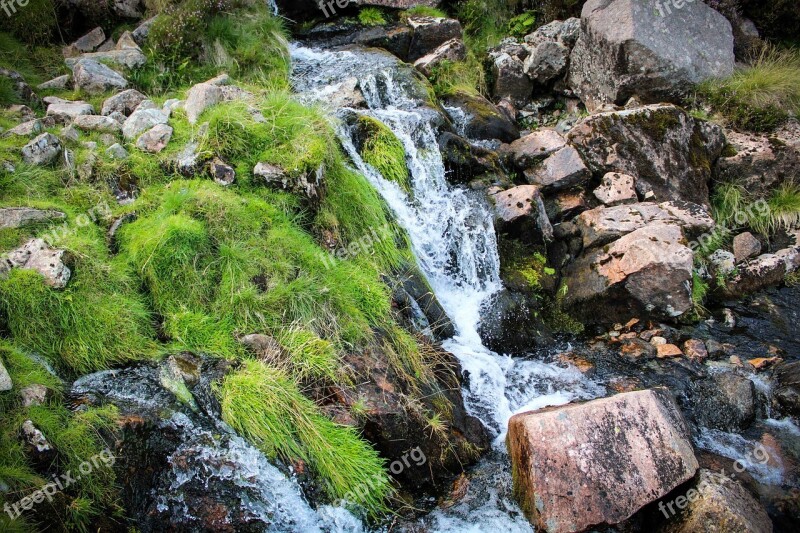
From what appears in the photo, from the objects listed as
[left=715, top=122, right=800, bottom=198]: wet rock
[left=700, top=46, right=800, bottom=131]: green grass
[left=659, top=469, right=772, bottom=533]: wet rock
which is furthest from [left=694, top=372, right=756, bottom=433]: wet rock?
[left=700, top=46, right=800, bottom=131]: green grass

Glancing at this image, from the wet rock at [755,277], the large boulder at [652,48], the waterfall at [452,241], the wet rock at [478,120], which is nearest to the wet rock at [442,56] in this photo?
the wet rock at [478,120]

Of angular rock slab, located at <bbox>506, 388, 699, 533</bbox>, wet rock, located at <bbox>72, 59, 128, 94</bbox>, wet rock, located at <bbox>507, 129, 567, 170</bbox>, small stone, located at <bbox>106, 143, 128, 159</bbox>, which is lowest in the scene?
angular rock slab, located at <bbox>506, 388, 699, 533</bbox>

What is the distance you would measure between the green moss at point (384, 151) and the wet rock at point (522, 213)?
1239mm

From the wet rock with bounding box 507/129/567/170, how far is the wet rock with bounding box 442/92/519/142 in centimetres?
61

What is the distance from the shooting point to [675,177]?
24.3ft

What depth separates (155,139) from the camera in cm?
536

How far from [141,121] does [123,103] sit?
2.46 ft

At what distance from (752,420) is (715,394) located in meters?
0.37

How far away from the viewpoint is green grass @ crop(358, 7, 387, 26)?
982 centimetres

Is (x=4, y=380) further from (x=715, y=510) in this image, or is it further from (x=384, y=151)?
(x=715, y=510)

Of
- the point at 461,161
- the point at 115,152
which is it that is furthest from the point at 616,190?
the point at 115,152

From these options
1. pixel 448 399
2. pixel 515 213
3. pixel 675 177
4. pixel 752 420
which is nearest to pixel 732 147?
pixel 675 177

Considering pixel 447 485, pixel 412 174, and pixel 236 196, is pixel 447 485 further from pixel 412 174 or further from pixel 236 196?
pixel 412 174

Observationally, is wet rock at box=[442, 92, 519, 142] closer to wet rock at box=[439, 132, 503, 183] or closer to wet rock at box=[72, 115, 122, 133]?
wet rock at box=[439, 132, 503, 183]
